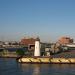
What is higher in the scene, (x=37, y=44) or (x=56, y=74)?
(x=37, y=44)

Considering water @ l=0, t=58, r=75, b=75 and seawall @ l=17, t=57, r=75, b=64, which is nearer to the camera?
water @ l=0, t=58, r=75, b=75

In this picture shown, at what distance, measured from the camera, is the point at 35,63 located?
5381cm

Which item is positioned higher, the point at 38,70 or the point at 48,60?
Result: the point at 48,60

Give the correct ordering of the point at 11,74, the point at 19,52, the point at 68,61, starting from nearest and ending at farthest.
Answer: the point at 11,74, the point at 68,61, the point at 19,52

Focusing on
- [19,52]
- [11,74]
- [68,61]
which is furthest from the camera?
[19,52]

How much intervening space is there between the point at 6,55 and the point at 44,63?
1219 inches

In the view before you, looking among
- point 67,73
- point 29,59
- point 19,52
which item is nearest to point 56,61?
point 29,59

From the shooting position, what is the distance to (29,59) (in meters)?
54.2

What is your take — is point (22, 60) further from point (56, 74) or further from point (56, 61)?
point (56, 74)

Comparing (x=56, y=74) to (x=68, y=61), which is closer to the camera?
(x=56, y=74)

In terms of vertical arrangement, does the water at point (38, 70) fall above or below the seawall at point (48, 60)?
below

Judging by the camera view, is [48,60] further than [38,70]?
Yes

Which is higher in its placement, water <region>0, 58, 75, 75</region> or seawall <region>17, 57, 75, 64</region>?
seawall <region>17, 57, 75, 64</region>

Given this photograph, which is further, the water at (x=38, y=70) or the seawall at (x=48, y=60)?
the seawall at (x=48, y=60)
